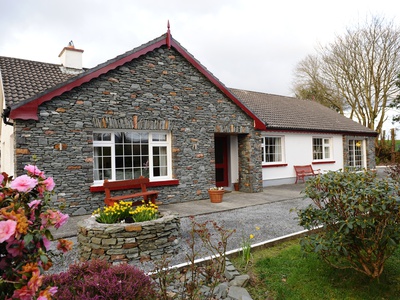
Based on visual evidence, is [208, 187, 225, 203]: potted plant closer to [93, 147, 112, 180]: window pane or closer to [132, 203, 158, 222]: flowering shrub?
[93, 147, 112, 180]: window pane

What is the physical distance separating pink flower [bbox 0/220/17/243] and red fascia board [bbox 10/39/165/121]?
7.08m

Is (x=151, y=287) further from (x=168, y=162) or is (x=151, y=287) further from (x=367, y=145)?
(x=367, y=145)

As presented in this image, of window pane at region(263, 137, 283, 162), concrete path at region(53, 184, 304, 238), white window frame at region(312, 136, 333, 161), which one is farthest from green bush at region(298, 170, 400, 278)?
white window frame at region(312, 136, 333, 161)

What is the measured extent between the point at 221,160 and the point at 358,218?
30.9 ft

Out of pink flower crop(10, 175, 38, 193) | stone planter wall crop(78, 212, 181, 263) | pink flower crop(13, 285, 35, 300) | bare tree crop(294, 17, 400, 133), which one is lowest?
stone planter wall crop(78, 212, 181, 263)

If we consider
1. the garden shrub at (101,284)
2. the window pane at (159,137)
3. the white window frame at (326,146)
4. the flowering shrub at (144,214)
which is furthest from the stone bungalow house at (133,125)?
the garden shrub at (101,284)

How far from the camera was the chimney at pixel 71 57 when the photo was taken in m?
12.8

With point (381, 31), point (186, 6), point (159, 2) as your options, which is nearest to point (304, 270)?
point (159, 2)

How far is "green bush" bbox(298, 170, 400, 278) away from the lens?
3383 mm

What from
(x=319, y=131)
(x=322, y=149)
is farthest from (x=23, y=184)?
(x=322, y=149)

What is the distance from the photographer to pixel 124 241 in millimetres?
4781

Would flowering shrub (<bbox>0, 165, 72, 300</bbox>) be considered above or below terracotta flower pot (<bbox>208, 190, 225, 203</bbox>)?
above

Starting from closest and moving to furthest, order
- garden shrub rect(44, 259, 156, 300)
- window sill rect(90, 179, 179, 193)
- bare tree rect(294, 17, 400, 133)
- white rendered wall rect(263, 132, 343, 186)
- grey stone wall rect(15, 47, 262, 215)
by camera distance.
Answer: garden shrub rect(44, 259, 156, 300) < grey stone wall rect(15, 47, 262, 215) < window sill rect(90, 179, 179, 193) < white rendered wall rect(263, 132, 343, 186) < bare tree rect(294, 17, 400, 133)

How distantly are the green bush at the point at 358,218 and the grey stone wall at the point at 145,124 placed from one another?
661 centimetres
